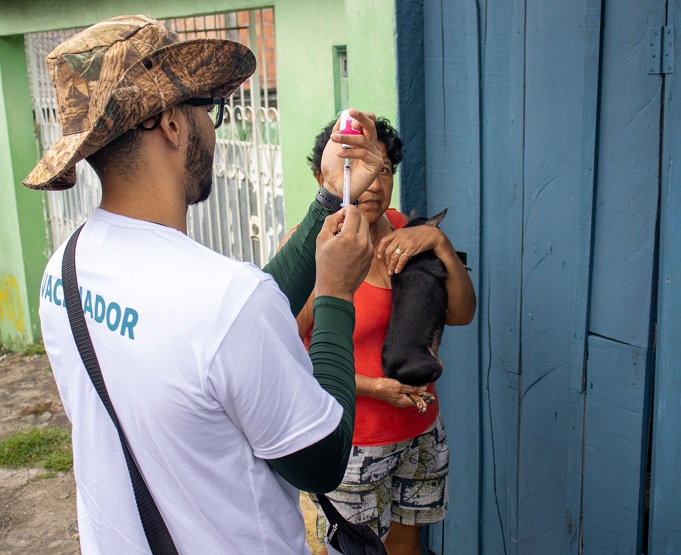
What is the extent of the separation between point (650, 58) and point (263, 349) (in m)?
1.47

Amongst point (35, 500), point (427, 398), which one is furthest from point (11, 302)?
point (427, 398)

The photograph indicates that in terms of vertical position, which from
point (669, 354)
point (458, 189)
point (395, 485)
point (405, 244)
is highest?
point (458, 189)

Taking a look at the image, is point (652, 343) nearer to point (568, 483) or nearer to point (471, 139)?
point (568, 483)

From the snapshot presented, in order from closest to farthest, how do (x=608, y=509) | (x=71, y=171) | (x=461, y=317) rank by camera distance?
1. (x=71, y=171)
2. (x=608, y=509)
3. (x=461, y=317)

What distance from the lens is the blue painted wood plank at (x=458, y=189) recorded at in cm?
286

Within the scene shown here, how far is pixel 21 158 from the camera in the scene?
692 cm

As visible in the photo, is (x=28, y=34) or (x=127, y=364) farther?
(x=28, y=34)

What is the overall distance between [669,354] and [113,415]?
1.57 metres

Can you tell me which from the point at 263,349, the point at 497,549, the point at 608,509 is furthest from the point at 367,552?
the point at 497,549

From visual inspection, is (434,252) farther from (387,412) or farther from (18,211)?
(18,211)

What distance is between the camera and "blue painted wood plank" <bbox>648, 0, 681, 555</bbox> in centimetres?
212

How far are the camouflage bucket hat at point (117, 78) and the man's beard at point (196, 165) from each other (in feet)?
0.25

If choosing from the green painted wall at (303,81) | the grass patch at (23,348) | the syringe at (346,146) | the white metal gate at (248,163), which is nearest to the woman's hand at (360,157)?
Result: the syringe at (346,146)

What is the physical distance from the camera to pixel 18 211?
7027mm
